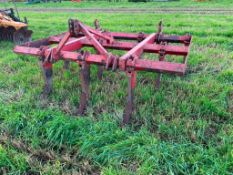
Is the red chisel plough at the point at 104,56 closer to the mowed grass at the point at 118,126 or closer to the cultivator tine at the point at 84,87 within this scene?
the cultivator tine at the point at 84,87

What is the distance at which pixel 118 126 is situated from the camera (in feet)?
11.8

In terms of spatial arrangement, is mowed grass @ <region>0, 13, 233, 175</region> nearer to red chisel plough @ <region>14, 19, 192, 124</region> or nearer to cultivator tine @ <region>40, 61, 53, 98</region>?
cultivator tine @ <region>40, 61, 53, 98</region>

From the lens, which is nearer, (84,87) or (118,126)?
(118,126)

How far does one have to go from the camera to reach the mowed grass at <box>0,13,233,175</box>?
2947mm

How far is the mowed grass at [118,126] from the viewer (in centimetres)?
295

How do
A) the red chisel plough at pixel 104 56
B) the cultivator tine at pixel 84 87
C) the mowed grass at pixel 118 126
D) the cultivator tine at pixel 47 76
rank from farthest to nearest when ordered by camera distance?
the cultivator tine at pixel 47 76, the cultivator tine at pixel 84 87, the red chisel plough at pixel 104 56, the mowed grass at pixel 118 126

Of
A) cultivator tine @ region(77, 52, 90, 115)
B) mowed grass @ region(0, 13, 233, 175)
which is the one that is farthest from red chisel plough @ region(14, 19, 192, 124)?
mowed grass @ region(0, 13, 233, 175)

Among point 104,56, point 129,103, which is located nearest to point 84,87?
point 104,56

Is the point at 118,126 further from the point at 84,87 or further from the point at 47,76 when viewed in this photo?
the point at 47,76

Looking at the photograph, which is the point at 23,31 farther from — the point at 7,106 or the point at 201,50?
the point at 201,50

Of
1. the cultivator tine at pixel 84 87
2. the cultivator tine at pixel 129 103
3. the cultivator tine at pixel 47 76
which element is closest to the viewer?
the cultivator tine at pixel 129 103

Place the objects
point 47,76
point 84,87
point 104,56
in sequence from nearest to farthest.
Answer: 1. point 104,56
2. point 84,87
3. point 47,76

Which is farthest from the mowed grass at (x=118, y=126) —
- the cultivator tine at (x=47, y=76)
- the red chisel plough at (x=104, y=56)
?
the red chisel plough at (x=104, y=56)

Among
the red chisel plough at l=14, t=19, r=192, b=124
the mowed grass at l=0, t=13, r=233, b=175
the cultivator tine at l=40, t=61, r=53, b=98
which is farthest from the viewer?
the cultivator tine at l=40, t=61, r=53, b=98
